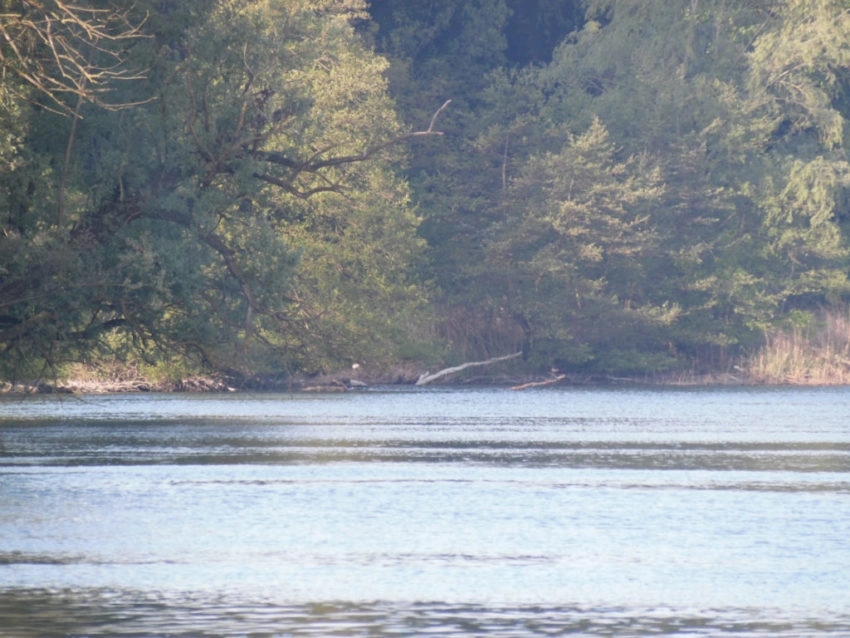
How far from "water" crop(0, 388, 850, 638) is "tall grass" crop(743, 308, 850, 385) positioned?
25.0m

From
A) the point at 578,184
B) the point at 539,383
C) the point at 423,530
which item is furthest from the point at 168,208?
the point at 578,184

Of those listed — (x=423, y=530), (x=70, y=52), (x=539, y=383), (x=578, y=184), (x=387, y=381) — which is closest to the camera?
(x=423, y=530)

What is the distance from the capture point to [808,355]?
209ft

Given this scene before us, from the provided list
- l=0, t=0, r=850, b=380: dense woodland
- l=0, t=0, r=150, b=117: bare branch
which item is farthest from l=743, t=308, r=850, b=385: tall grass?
l=0, t=0, r=150, b=117: bare branch

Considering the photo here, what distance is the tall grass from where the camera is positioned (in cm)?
6238

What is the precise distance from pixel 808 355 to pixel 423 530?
46817mm

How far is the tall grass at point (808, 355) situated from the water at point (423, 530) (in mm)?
24963

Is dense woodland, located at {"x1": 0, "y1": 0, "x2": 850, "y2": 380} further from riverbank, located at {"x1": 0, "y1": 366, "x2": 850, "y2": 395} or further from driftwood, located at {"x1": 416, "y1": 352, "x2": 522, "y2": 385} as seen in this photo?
riverbank, located at {"x1": 0, "y1": 366, "x2": 850, "y2": 395}

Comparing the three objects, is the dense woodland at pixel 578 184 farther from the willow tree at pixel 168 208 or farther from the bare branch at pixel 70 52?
the bare branch at pixel 70 52

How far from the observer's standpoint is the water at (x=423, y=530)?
13922 millimetres

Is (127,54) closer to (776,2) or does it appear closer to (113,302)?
(113,302)

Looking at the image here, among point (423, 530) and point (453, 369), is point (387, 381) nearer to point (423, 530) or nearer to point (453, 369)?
point (453, 369)

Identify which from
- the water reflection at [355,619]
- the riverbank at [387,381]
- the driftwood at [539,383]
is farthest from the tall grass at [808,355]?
the water reflection at [355,619]

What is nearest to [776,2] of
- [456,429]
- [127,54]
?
[456,429]
